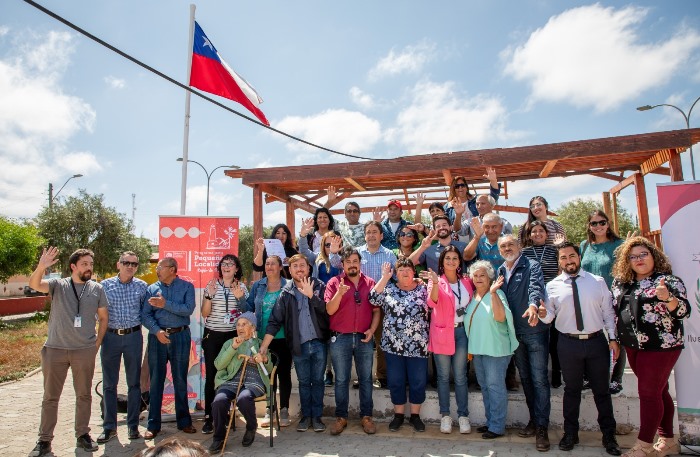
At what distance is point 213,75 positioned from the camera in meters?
8.15

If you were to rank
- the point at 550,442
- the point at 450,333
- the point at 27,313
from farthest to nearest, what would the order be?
the point at 27,313 → the point at 450,333 → the point at 550,442

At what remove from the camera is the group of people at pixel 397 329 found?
4406mm

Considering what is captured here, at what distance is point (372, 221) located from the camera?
6.13 m

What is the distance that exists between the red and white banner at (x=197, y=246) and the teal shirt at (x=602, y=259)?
435 cm

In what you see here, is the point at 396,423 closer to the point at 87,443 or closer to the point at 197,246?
the point at 87,443

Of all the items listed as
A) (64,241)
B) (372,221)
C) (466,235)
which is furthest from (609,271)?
(64,241)

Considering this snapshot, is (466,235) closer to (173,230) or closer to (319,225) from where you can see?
(319,225)

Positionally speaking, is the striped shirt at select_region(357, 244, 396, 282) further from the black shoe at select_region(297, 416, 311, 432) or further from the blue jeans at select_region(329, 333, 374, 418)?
the black shoe at select_region(297, 416, 311, 432)

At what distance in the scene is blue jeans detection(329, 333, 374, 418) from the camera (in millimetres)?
5234

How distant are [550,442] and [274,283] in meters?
3.43

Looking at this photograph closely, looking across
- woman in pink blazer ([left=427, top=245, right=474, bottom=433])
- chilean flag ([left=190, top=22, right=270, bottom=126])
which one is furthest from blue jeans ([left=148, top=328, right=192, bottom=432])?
chilean flag ([left=190, top=22, right=270, bottom=126])

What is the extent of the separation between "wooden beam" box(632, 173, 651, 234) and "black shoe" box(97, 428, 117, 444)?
7951 millimetres

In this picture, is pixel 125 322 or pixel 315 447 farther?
pixel 125 322

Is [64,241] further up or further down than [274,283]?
further up
